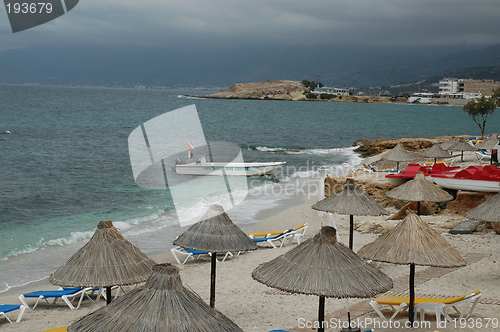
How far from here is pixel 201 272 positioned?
1136 centimetres

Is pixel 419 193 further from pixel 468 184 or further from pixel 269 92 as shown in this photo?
pixel 269 92

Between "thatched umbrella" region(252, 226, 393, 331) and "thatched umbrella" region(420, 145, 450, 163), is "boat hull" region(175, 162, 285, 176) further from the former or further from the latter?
"thatched umbrella" region(252, 226, 393, 331)

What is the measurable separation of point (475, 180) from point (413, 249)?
8.13 meters

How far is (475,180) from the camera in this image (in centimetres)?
1436

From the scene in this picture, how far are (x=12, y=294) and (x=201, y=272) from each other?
3704 millimetres

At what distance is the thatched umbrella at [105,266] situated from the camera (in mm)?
6746

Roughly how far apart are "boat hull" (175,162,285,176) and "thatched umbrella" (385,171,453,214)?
1442 cm

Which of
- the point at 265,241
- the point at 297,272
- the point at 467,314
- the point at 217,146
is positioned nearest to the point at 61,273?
the point at 297,272

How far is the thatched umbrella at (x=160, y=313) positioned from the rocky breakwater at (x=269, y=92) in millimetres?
163386

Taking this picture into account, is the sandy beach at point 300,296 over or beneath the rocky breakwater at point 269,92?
over

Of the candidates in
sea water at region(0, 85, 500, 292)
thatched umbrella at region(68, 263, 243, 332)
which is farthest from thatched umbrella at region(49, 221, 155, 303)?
sea water at region(0, 85, 500, 292)

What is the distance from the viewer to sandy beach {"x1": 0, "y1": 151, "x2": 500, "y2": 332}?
7.84 meters

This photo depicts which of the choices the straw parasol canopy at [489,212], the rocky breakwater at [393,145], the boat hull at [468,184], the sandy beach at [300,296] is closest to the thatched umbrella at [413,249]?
the sandy beach at [300,296]

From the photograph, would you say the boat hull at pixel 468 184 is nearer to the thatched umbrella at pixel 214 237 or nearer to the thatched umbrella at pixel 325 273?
the thatched umbrella at pixel 214 237
